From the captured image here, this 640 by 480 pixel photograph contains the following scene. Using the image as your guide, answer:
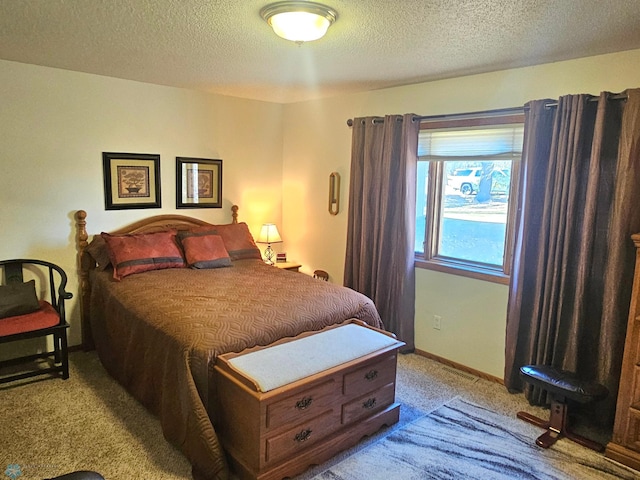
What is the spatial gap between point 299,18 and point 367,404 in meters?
2.04

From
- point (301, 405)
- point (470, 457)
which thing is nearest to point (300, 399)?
point (301, 405)

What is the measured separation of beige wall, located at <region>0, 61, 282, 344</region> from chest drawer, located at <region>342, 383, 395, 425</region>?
252 centimetres

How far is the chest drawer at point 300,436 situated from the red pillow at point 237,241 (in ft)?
6.85

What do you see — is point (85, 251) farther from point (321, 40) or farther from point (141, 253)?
point (321, 40)

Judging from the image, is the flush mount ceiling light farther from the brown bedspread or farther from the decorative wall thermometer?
the decorative wall thermometer

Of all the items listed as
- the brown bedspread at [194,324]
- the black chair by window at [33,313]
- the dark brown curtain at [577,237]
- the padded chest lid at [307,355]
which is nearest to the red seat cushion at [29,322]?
the black chair by window at [33,313]

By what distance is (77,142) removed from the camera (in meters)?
3.56

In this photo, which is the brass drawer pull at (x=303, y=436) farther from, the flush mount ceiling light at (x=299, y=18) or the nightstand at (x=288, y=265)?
the nightstand at (x=288, y=265)

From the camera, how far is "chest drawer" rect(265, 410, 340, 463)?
7.03 ft

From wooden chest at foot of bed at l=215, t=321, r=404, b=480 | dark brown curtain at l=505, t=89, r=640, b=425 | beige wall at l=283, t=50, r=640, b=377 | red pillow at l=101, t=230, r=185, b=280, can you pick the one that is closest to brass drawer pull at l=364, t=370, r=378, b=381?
wooden chest at foot of bed at l=215, t=321, r=404, b=480

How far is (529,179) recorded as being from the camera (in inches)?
115

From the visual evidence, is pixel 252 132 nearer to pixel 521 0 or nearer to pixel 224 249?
pixel 224 249

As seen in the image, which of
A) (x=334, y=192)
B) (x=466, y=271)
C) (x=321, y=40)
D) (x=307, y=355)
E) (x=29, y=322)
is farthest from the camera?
(x=334, y=192)

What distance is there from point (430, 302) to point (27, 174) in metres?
3.27
